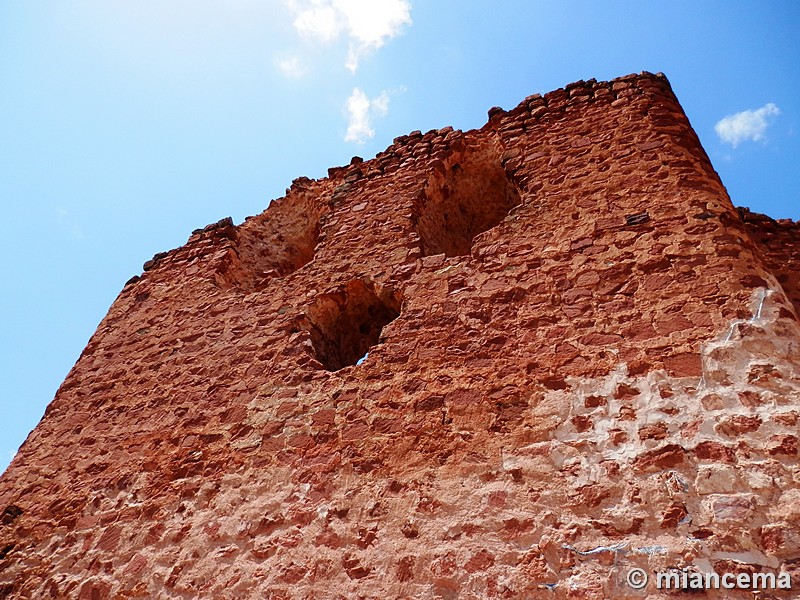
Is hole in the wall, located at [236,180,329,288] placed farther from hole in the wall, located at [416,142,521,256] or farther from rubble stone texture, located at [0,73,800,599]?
hole in the wall, located at [416,142,521,256]

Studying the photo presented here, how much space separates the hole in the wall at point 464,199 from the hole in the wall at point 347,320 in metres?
0.73

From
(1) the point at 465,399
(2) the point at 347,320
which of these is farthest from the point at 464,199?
(1) the point at 465,399

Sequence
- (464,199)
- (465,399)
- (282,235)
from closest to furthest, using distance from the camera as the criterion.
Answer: (465,399) → (464,199) → (282,235)

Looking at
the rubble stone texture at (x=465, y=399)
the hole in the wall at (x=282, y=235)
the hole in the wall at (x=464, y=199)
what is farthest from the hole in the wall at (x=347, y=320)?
the hole in the wall at (x=282, y=235)

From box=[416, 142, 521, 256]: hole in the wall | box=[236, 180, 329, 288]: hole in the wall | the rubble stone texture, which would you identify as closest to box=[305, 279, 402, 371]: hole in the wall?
the rubble stone texture

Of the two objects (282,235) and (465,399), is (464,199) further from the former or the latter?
(465,399)

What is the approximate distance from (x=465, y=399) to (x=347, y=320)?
1.70m

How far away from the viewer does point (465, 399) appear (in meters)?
3.58

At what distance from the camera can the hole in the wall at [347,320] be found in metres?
4.77

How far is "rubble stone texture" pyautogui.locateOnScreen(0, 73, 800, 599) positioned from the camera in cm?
286

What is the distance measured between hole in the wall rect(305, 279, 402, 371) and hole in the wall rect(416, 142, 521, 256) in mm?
732

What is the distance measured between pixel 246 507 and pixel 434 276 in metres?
1.92

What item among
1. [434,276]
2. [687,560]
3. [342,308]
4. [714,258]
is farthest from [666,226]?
[342,308]

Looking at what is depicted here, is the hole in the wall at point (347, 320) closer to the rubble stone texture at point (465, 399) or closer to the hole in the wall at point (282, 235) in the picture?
the rubble stone texture at point (465, 399)
